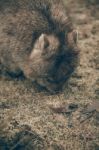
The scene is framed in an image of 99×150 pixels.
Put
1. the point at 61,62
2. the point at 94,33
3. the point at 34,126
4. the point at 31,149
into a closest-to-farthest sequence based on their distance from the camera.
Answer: the point at 31,149 < the point at 34,126 < the point at 61,62 < the point at 94,33

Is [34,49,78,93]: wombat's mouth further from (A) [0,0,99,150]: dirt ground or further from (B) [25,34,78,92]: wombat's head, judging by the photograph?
(A) [0,0,99,150]: dirt ground

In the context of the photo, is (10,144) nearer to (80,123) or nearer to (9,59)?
(80,123)

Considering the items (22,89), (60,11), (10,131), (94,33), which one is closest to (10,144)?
(10,131)

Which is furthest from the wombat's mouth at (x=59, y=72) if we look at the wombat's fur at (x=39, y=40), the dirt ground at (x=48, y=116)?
the dirt ground at (x=48, y=116)

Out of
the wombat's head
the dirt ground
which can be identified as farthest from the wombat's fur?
the dirt ground

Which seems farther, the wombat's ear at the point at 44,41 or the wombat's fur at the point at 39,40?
the wombat's fur at the point at 39,40

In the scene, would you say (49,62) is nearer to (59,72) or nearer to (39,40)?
(59,72)

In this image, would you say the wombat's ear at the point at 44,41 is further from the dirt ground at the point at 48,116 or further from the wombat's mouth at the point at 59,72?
the dirt ground at the point at 48,116
